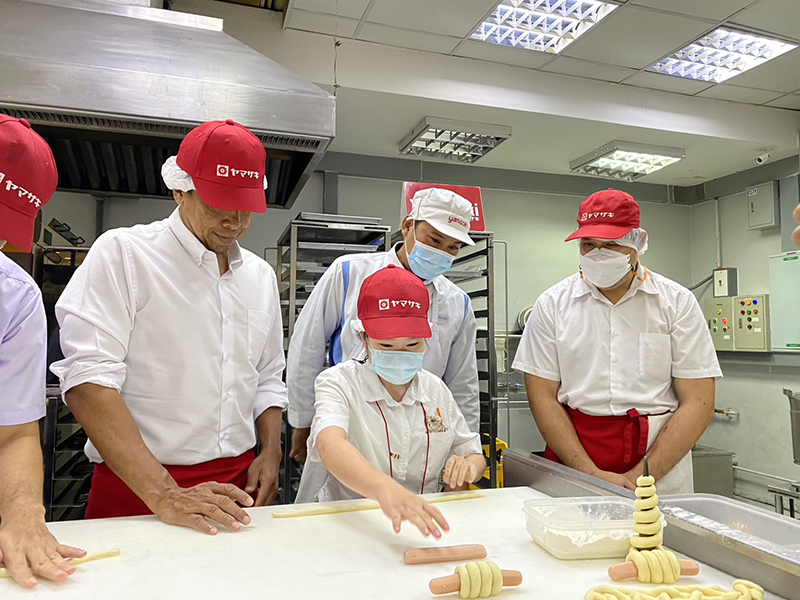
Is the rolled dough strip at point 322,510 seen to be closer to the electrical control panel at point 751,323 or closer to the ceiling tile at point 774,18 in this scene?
the ceiling tile at point 774,18

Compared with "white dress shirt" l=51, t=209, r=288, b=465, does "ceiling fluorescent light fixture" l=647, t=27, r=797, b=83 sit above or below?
above

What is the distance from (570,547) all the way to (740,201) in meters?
5.31

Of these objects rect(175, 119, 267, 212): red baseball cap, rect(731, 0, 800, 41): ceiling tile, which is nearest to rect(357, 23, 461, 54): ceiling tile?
rect(731, 0, 800, 41): ceiling tile

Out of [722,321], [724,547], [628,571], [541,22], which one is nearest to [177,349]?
[628,571]

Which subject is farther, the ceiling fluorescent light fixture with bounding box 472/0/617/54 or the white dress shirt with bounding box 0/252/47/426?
the ceiling fluorescent light fixture with bounding box 472/0/617/54

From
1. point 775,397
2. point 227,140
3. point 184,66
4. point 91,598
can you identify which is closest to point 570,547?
point 91,598

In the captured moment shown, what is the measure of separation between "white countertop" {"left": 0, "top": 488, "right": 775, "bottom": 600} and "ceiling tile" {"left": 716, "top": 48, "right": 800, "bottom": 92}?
3.82 metres

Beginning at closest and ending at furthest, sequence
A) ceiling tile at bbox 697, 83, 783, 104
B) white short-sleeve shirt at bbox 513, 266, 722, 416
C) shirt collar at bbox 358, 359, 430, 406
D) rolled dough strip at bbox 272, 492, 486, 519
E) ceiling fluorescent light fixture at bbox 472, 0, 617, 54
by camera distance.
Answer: rolled dough strip at bbox 272, 492, 486, 519 → shirt collar at bbox 358, 359, 430, 406 → white short-sleeve shirt at bbox 513, 266, 722, 416 → ceiling fluorescent light fixture at bbox 472, 0, 617, 54 → ceiling tile at bbox 697, 83, 783, 104

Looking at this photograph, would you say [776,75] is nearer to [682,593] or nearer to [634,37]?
[634,37]

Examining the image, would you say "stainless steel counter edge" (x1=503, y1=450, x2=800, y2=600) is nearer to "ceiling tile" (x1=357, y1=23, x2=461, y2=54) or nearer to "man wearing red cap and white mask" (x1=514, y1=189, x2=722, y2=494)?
"man wearing red cap and white mask" (x1=514, y1=189, x2=722, y2=494)

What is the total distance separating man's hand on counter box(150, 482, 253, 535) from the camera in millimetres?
1170

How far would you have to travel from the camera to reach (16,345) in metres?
1.13

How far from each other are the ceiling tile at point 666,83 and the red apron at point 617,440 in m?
2.93

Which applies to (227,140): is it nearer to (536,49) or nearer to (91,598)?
(91,598)
